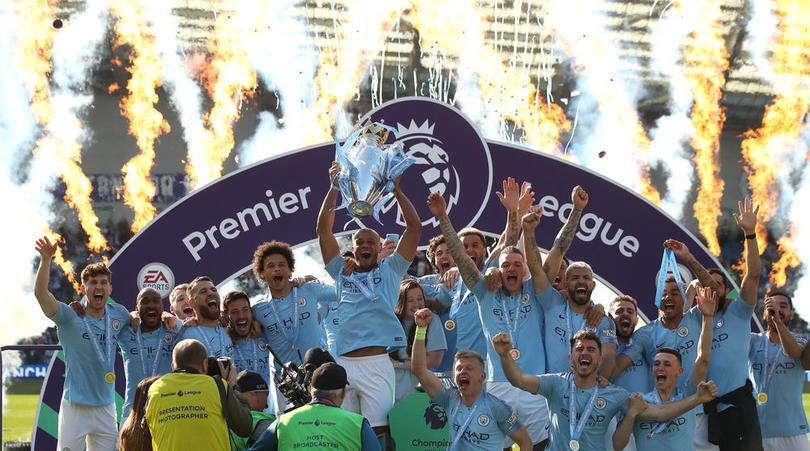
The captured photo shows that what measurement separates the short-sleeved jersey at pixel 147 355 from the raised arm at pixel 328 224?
1259 mm

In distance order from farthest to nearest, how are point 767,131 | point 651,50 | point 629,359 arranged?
point 767,131
point 651,50
point 629,359

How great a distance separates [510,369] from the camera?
5898mm

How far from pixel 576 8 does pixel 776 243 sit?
9.77m

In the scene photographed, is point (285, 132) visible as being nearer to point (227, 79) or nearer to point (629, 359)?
point (227, 79)

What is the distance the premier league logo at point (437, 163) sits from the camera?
9.09 meters

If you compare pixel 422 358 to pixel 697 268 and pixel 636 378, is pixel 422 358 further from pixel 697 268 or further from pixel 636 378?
pixel 697 268

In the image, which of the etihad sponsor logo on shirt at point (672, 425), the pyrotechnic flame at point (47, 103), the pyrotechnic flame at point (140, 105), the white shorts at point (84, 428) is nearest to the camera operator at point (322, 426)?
the etihad sponsor logo on shirt at point (672, 425)

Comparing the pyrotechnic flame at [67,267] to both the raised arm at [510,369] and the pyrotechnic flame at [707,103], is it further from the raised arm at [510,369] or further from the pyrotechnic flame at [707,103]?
the raised arm at [510,369]

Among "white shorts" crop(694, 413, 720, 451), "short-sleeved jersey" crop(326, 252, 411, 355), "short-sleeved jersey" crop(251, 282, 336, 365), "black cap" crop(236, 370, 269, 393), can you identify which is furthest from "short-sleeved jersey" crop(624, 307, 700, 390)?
"black cap" crop(236, 370, 269, 393)

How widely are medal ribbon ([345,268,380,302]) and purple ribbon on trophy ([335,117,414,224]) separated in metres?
0.41

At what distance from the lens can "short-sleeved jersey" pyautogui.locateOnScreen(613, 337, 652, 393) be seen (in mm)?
6605

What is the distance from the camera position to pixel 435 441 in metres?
6.75

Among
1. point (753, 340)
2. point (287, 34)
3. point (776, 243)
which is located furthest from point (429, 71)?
point (753, 340)

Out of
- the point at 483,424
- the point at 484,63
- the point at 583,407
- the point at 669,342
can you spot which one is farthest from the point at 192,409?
the point at 484,63
